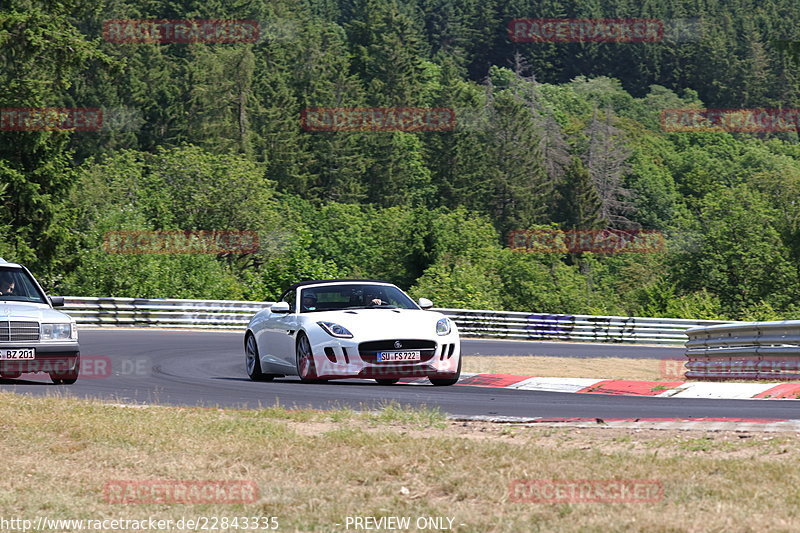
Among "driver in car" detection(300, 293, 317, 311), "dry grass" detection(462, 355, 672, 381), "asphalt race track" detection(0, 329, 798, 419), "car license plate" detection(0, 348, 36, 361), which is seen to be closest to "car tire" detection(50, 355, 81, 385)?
"asphalt race track" detection(0, 329, 798, 419)

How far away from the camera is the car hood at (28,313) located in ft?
48.2

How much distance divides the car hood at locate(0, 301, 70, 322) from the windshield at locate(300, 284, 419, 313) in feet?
10.5

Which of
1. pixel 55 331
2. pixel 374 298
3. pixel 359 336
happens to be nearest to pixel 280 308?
pixel 374 298

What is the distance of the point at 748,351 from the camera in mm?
18234

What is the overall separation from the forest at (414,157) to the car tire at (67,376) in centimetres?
1826

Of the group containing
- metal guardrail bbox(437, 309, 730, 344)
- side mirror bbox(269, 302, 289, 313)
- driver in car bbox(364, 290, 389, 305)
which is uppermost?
A: driver in car bbox(364, 290, 389, 305)

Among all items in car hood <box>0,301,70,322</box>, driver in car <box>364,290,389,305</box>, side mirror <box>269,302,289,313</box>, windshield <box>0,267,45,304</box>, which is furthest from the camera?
windshield <box>0,267,45,304</box>

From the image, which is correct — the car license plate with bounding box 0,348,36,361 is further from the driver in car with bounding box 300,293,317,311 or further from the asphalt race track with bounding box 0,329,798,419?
the driver in car with bounding box 300,293,317,311

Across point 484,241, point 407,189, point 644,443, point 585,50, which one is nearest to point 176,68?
point 407,189

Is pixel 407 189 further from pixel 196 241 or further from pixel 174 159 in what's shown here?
pixel 196 241

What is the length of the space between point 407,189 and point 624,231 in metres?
20.2

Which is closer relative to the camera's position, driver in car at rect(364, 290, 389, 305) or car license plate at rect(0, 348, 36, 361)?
car license plate at rect(0, 348, 36, 361)

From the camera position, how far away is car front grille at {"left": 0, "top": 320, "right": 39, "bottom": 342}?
14562mm

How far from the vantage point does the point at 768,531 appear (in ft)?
20.0
